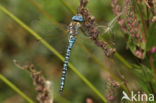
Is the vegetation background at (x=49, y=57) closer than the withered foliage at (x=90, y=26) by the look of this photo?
No

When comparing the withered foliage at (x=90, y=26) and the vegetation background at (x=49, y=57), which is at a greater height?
the withered foliage at (x=90, y=26)

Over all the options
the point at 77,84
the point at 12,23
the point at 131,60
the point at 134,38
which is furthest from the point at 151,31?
the point at 12,23

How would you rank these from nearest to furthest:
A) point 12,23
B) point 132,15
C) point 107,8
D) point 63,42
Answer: point 132,15 < point 63,42 < point 107,8 < point 12,23

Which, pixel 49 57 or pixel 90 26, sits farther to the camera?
pixel 49 57

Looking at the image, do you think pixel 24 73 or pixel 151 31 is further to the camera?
pixel 24 73

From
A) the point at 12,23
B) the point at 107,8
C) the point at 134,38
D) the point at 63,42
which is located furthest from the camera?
the point at 12,23

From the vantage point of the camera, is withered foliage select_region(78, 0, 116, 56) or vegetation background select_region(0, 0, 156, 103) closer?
withered foliage select_region(78, 0, 116, 56)

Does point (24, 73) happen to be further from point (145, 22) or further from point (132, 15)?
point (132, 15)

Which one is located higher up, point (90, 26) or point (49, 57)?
point (90, 26)

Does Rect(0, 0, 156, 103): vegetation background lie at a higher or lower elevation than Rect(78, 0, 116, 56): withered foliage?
lower

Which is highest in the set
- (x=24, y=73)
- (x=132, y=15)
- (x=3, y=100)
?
(x=132, y=15)

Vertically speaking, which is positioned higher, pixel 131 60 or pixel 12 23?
pixel 12 23
